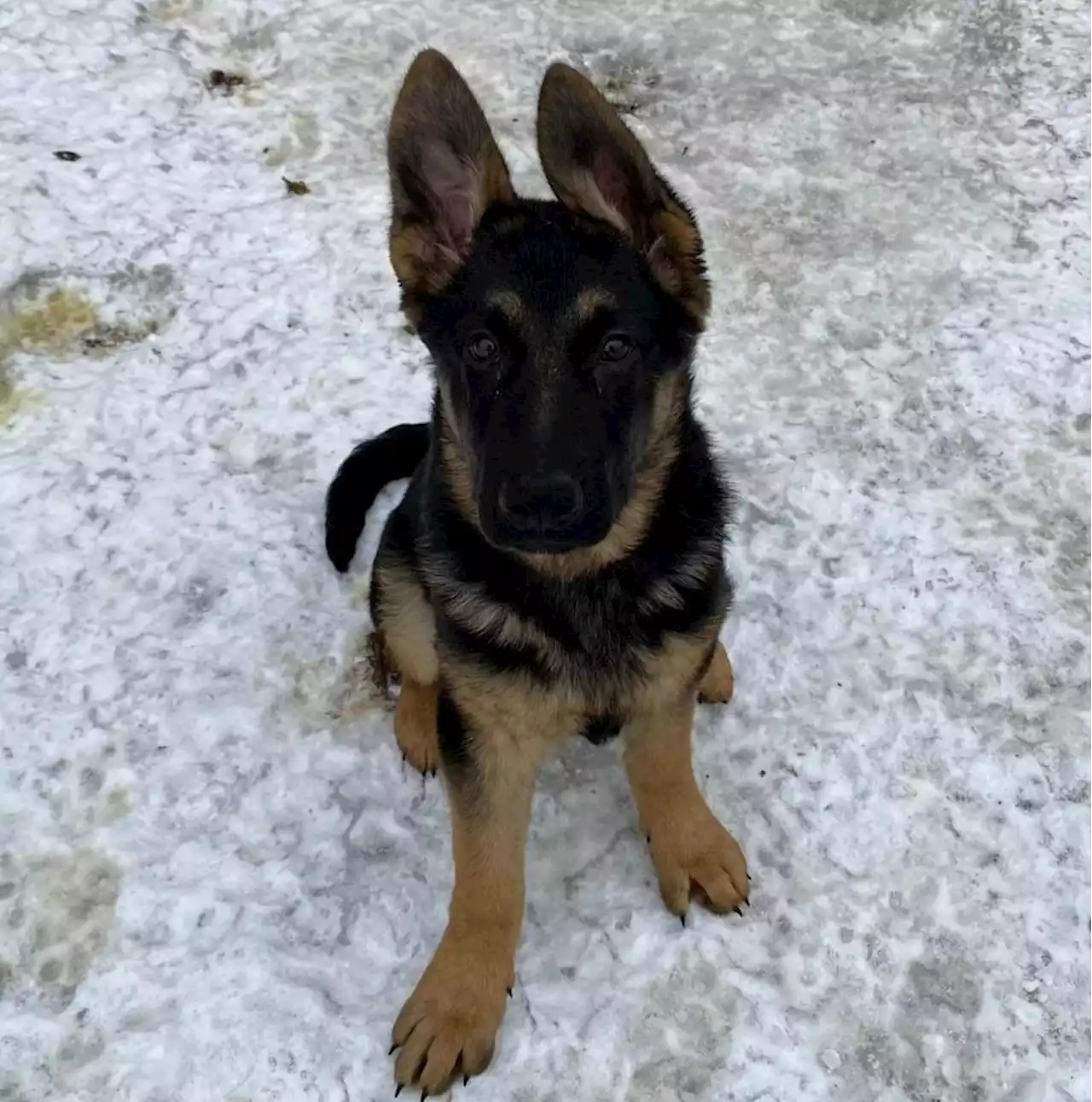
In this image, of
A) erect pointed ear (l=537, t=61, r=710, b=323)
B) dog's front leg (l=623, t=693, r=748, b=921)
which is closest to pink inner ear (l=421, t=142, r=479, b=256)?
erect pointed ear (l=537, t=61, r=710, b=323)

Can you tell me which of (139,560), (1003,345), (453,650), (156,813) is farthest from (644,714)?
(1003,345)

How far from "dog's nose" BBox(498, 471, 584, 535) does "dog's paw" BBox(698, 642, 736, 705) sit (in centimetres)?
146

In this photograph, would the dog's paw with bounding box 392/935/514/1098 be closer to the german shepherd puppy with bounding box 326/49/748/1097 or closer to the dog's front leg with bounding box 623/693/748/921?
the german shepherd puppy with bounding box 326/49/748/1097

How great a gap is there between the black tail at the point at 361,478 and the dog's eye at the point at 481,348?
1.18 m

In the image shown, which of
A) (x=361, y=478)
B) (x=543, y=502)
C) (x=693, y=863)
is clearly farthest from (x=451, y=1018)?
(x=361, y=478)

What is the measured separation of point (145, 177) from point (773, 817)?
438cm

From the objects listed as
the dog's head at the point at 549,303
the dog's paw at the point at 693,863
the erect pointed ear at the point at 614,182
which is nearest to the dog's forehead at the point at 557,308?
the dog's head at the point at 549,303

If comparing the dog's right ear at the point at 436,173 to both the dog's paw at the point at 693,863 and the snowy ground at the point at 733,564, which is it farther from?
the dog's paw at the point at 693,863

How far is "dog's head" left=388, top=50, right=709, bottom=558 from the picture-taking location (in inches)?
104

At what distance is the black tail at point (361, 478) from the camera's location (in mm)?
4039

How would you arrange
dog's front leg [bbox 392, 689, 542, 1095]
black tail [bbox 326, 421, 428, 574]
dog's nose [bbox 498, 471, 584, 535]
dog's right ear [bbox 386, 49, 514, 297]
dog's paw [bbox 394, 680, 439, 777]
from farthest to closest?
black tail [bbox 326, 421, 428, 574], dog's paw [bbox 394, 680, 439, 777], dog's front leg [bbox 392, 689, 542, 1095], dog's right ear [bbox 386, 49, 514, 297], dog's nose [bbox 498, 471, 584, 535]

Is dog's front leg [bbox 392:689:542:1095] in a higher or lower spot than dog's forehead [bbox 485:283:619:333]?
lower

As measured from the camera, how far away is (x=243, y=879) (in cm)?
354

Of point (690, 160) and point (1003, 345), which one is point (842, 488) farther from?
point (690, 160)
